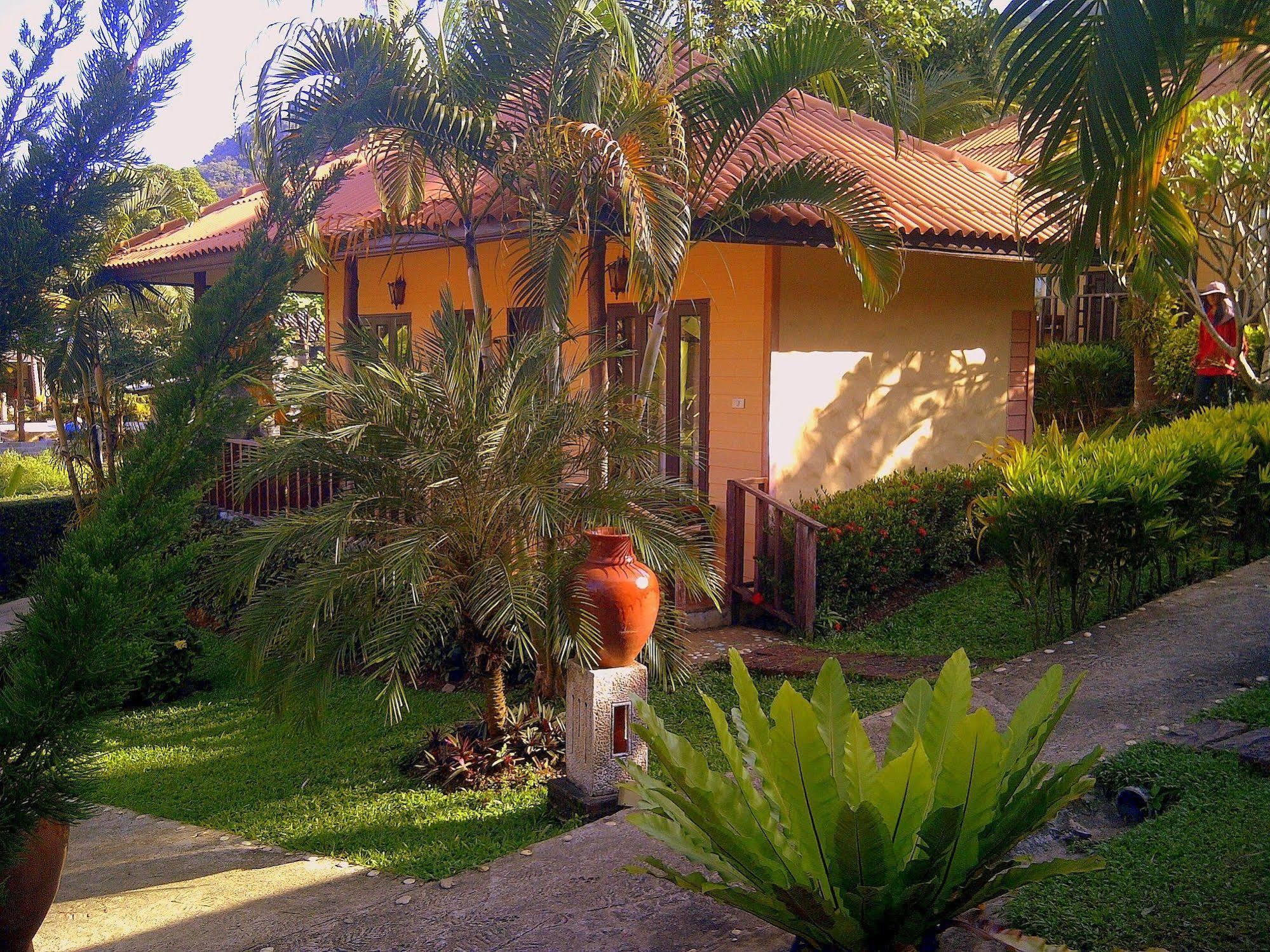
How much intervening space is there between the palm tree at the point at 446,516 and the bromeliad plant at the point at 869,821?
2294mm

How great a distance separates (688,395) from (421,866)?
573 cm

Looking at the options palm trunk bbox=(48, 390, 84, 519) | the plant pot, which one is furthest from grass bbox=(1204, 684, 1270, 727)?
palm trunk bbox=(48, 390, 84, 519)

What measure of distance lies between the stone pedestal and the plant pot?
2.34 meters

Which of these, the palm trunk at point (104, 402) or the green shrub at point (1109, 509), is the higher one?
the palm trunk at point (104, 402)

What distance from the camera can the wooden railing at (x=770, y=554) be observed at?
8.61 m

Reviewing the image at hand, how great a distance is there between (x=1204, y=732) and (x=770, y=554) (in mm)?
4312

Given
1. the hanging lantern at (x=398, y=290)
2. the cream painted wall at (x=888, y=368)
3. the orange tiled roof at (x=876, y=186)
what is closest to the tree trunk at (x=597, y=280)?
the orange tiled roof at (x=876, y=186)

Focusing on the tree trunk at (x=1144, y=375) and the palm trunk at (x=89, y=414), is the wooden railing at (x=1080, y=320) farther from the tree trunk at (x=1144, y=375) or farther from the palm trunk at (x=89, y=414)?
the palm trunk at (x=89, y=414)

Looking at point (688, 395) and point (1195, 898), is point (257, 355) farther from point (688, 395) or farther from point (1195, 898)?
point (688, 395)

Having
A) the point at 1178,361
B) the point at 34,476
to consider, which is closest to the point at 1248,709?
the point at 1178,361

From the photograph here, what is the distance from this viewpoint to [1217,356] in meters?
12.4

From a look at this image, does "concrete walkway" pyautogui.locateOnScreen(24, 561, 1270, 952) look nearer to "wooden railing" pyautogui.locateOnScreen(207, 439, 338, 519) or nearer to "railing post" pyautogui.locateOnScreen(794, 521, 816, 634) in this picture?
"railing post" pyautogui.locateOnScreen(794, 521, 816, 634)

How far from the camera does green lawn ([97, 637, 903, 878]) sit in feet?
18.0

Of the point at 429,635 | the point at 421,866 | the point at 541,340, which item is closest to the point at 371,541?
the point at 429,635
